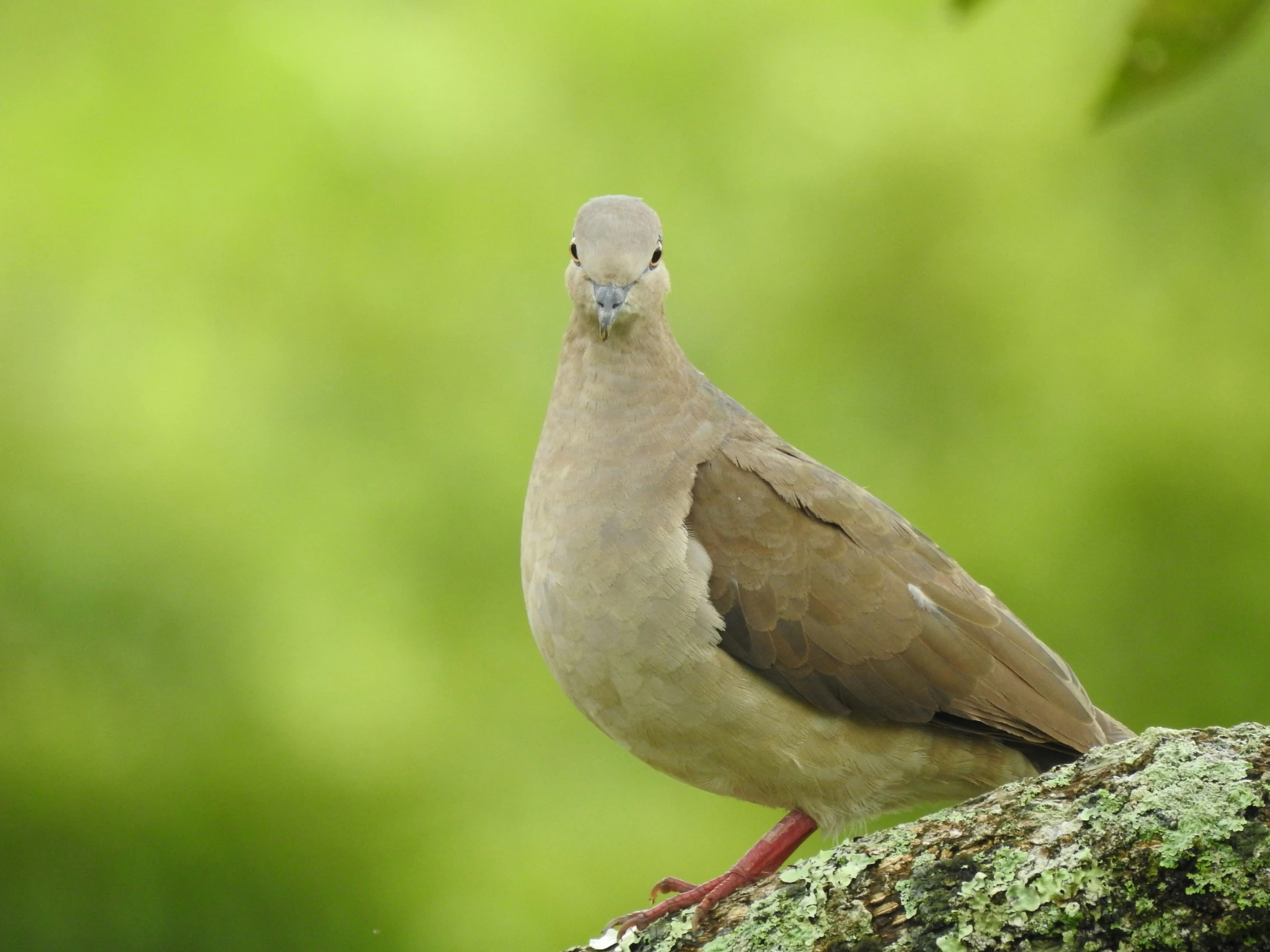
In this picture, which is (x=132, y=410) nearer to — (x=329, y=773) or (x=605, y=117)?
(x=329, y=773)

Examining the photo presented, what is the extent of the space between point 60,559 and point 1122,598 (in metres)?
4.57

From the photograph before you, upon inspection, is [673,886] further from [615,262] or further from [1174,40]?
[1174,40]

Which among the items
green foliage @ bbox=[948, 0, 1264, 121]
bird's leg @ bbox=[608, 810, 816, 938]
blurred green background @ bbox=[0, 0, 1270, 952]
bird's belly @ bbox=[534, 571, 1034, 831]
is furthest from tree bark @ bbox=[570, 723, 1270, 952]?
blurred green background @ bbox=[0, 0, 1270, 952]

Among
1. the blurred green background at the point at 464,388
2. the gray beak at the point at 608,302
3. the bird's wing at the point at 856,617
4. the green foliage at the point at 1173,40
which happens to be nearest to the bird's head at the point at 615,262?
the gray beak at the point at 608,302

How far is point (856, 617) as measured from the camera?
315cm

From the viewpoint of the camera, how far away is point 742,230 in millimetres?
6180

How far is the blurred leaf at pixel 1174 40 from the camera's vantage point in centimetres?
119

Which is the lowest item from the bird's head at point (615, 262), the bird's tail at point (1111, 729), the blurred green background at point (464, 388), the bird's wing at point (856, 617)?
the bird's tail at point (1111, 729)

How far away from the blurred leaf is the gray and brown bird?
6.26ft

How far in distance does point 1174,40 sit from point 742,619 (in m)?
1.99

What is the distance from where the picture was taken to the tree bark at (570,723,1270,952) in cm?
179

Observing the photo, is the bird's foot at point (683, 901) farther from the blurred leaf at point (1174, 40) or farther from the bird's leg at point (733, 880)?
the blurred leaf at point (1174, 40)

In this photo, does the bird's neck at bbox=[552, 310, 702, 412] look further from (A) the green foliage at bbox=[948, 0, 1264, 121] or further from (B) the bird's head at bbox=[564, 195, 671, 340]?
(A) the green foliage at bbox=[948, 0, 1264, 121]

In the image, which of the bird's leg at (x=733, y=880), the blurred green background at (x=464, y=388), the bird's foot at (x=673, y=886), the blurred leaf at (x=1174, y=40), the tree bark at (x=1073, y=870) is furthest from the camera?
the blurred green background at (x=464, y=388)
